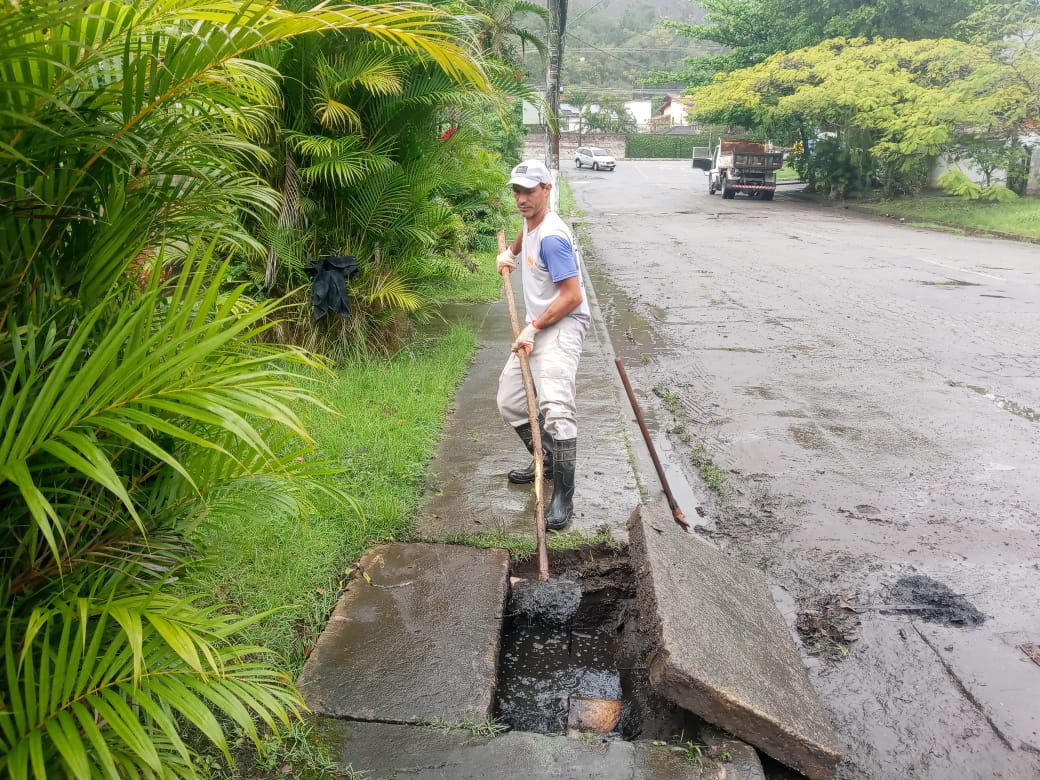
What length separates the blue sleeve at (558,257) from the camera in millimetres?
4016

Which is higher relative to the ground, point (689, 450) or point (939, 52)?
point (939, 52)

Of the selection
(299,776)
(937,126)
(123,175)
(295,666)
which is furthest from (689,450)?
(937,126)

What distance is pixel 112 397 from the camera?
5.21 feet

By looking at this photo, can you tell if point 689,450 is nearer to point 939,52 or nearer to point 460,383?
point 460,383

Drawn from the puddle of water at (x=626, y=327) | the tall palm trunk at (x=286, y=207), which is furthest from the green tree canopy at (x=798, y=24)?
the tall palm trunk at (x=286, y=207)

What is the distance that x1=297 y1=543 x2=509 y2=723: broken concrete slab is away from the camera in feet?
8.86

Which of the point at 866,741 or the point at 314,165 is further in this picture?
the point at 314,165

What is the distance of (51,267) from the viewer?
74.9 inches

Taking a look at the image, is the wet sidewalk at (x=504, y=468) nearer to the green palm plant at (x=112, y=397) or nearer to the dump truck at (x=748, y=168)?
the green palm plant at (x=112, y=397)

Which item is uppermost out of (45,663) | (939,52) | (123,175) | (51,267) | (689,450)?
(939,52)

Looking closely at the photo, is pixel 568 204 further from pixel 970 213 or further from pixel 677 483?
pixel 677 483

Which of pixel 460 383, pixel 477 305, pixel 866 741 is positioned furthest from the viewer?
pixel 477 305

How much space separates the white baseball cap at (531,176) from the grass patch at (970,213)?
16597mm

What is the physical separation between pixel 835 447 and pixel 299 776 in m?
4.18
